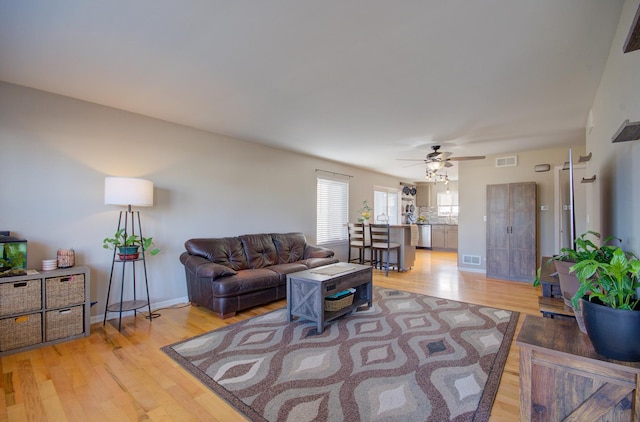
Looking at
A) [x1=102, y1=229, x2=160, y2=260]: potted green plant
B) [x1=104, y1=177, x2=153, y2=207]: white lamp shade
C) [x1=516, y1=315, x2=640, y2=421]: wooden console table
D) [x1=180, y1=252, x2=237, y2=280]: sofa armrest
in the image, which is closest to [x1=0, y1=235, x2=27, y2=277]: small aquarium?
[x1=102, y1=229, x2=160, y2=260]: potted green plant

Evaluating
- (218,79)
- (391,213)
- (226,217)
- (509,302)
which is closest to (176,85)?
(218,79)

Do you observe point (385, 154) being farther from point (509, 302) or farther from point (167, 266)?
point (167, 266)

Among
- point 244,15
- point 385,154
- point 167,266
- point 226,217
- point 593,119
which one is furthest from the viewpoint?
point 385,154

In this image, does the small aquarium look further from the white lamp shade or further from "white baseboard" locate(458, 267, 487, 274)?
"white baseboard" locate(458, 267, 487, 274)

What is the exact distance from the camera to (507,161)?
19.1ft

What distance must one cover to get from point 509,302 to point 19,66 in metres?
5.91

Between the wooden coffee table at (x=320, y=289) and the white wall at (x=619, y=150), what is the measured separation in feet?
7.48

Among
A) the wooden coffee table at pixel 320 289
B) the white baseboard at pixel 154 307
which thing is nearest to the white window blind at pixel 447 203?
the wooden coffee table at pixel 320 289

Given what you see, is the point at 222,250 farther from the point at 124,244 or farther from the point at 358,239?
the point at 358,239

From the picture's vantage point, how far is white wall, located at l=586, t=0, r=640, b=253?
1599 millimetres

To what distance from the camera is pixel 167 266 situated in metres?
3.98

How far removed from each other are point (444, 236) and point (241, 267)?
7756mm

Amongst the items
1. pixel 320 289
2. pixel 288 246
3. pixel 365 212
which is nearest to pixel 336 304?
pixel 320 289

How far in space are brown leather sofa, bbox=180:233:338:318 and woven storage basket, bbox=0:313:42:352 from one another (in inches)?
56.2
